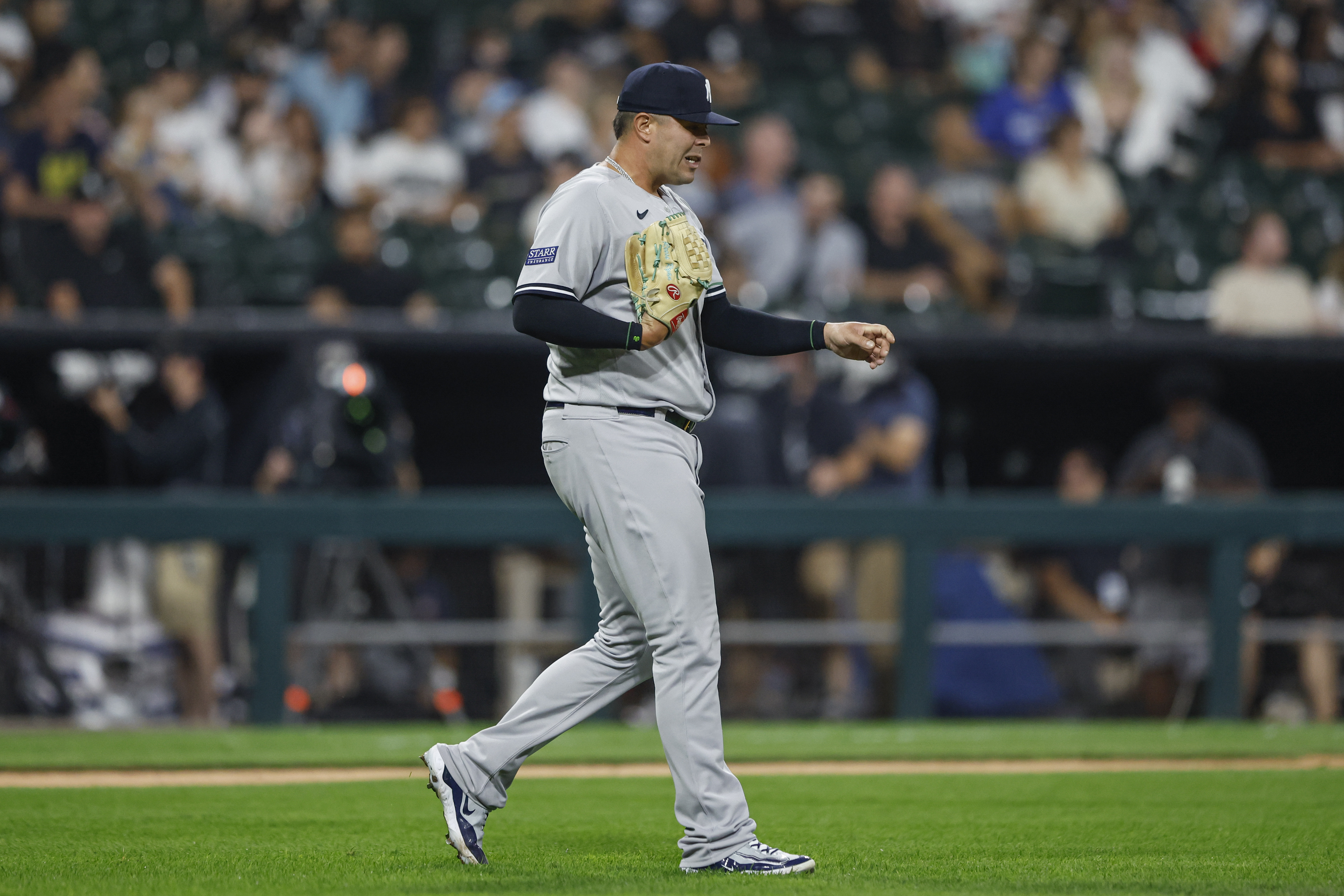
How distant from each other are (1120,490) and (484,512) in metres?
3.61

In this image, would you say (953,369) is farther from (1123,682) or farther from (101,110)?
(101,110)

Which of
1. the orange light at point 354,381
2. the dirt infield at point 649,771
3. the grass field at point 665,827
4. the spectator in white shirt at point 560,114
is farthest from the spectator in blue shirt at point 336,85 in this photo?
the dirt infield at point 649,771

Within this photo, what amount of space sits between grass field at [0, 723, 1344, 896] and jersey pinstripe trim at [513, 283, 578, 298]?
4.24ft

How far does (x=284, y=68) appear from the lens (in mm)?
11109

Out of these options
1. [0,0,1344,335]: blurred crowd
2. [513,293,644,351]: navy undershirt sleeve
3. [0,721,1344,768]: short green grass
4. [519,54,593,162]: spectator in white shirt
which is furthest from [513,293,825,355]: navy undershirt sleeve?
[519,54,593,162]: spectator in white shirt

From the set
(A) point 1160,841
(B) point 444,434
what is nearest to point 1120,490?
(B) point 444,434

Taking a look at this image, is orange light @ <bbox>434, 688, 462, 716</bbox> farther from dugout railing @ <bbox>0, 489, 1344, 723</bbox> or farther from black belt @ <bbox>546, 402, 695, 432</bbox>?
black belt @ <bbox>546, 402, 695, 432</bbox>

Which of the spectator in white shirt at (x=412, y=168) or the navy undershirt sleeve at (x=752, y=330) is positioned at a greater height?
the spectator in white shirt at (x=412, y=168)

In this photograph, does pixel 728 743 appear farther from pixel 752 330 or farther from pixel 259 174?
pixel 259 174

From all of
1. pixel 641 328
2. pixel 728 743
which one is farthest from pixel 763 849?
pixel 728 743

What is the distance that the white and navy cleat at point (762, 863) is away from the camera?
3.66 metres

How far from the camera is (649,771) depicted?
6.11 m

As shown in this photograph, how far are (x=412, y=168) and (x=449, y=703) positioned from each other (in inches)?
162

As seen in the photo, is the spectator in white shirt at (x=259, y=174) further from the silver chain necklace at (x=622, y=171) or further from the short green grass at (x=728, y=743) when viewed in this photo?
the silver chain necklace at (x=622, y=171)
